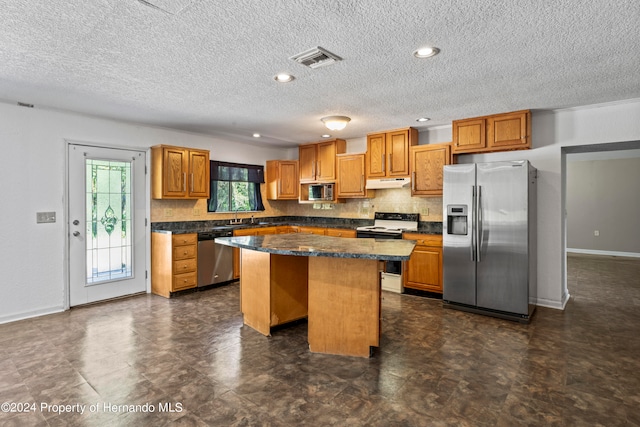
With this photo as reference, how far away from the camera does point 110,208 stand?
15.1ft

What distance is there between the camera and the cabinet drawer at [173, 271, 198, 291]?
4.72m

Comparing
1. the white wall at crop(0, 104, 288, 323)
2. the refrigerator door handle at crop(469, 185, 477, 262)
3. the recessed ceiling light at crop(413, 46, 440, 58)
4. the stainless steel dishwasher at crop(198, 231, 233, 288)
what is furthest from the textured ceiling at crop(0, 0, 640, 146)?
the stainless steel dishwasher at crop(198, 231, 233, 288)

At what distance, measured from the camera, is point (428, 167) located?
4.83m

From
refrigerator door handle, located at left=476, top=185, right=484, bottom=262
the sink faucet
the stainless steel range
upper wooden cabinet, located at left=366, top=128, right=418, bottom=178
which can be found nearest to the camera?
refrigerator door handle, located at left=476, top=185, right=484, bottom=262

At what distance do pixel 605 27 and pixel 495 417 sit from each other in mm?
2574

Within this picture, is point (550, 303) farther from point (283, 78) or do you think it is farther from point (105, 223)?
point (105, 223)

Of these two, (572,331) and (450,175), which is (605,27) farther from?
(572,331)

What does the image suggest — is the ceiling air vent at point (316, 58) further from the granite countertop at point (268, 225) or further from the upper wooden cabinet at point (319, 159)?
the upper wooden cabinet at point (319, 159)

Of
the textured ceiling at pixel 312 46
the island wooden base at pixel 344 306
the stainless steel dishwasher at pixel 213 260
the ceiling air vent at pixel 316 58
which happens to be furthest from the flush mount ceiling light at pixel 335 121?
the stainless steel dishwasher at pixel 213 260

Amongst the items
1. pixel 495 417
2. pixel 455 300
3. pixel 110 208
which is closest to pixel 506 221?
pixel 455 300

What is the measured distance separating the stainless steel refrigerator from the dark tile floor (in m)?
0.22

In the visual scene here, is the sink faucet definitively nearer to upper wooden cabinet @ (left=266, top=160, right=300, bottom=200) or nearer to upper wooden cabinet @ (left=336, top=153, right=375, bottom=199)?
upper wooden cabinet @ (left=266, top=160, right=300, bottom=200)

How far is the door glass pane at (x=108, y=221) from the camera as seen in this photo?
4.43 meters

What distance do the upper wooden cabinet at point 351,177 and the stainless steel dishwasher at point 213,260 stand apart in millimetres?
2039
